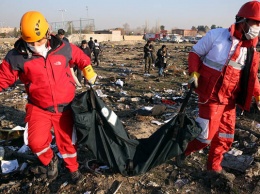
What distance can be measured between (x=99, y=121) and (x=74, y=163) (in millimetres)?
662

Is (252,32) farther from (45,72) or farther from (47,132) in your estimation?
(47,132)

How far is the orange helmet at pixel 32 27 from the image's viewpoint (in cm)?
269

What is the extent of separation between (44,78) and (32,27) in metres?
0.53

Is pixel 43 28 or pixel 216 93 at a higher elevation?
pixel 43 28

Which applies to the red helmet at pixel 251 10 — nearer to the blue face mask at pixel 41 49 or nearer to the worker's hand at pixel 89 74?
the worker's hand at pixel 89 74

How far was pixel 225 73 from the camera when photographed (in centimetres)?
293

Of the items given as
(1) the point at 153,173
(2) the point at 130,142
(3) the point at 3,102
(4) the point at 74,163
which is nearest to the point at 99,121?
(2) the point at 130,142

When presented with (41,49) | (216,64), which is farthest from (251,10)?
(41,49)

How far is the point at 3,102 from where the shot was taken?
23.7 ft

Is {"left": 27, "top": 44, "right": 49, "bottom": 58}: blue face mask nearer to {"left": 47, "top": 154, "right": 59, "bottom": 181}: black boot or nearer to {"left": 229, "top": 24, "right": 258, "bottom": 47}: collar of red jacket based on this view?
{"left": 47, "top": 154, "right": 59, "bottom": 181}: black boot

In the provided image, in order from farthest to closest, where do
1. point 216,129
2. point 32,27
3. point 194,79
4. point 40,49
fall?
A: 1. point 216,129
2. point 194,79
3. point 40,49
4. point 32,27

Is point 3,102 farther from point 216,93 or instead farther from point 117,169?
point 216,93

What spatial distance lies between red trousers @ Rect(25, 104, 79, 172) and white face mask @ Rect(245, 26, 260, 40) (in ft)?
6.86

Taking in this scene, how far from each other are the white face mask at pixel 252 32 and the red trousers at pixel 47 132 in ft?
6.86
